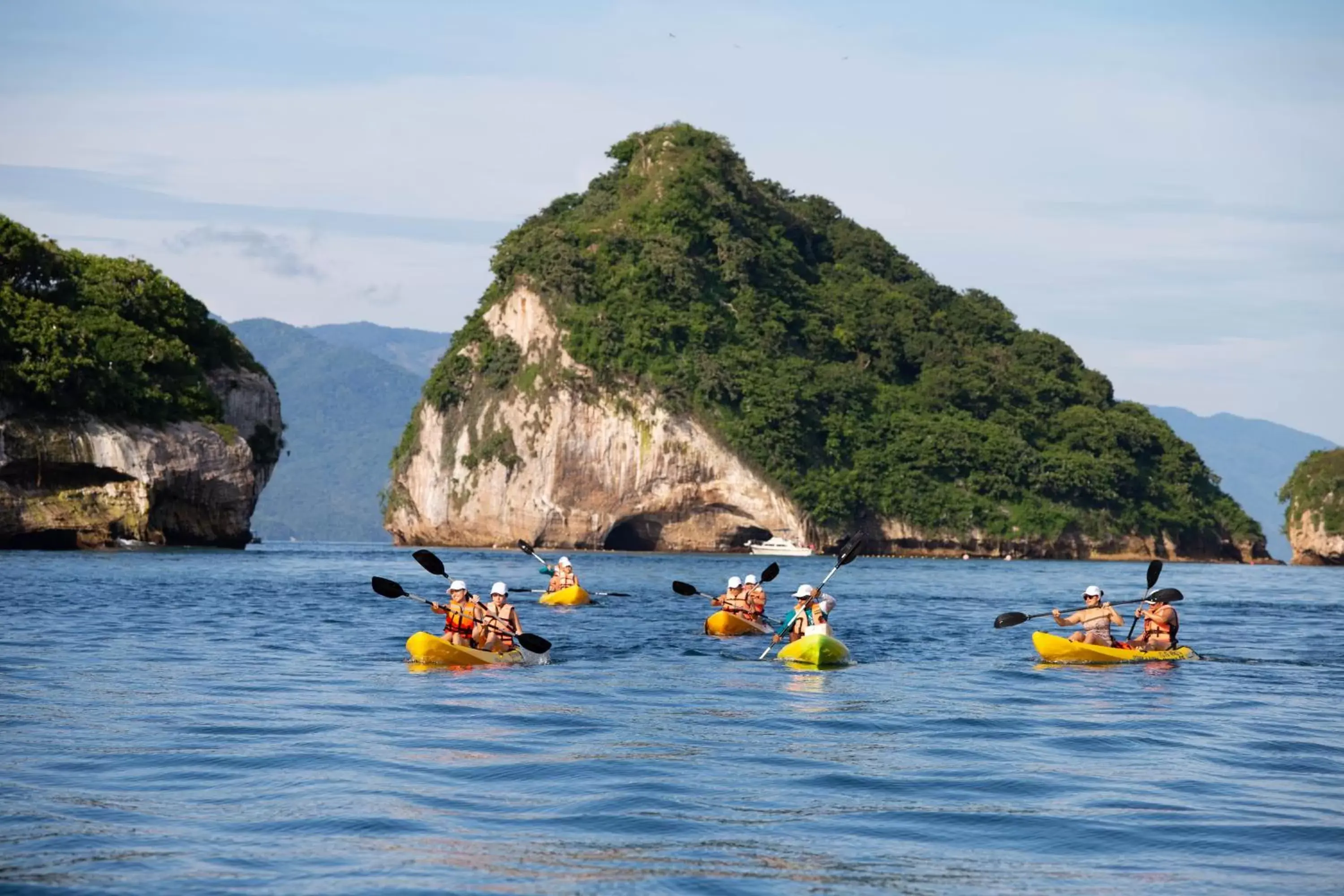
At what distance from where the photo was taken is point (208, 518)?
77438 mm

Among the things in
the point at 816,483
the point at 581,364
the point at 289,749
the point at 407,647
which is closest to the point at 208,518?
the point at 581,364

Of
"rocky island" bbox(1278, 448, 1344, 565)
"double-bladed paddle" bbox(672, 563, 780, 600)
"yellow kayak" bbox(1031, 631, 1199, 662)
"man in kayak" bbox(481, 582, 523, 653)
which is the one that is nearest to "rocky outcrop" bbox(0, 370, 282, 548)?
"double-bladed paddle" bbox(672, 563, 780, 600)

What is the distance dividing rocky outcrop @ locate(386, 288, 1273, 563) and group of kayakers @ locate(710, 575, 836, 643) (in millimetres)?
65753

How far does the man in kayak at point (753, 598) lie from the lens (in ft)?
114

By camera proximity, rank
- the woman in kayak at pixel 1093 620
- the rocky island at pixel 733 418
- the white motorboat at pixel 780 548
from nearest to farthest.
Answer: the woman in kayak at pixel 1093 620
the white motorboat at pixel 780 548
the rocky island at pixel 733 418

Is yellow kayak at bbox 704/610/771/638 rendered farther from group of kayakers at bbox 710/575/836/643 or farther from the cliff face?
the cliff face

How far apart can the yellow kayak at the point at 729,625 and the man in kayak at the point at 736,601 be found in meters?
0.25

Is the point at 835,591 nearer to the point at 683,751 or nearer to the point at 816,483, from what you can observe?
the point at 683,751

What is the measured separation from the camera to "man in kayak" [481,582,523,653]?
88.8 ft

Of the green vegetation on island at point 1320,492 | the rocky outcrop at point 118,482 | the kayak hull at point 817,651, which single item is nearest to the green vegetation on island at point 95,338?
the rocky outcrop at point 118,482

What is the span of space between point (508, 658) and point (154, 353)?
166 ft

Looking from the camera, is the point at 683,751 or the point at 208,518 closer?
the point at 683,751

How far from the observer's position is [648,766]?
1691 centimetres

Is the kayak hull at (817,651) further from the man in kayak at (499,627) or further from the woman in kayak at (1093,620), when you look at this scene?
the man in kayak at (499,627)
